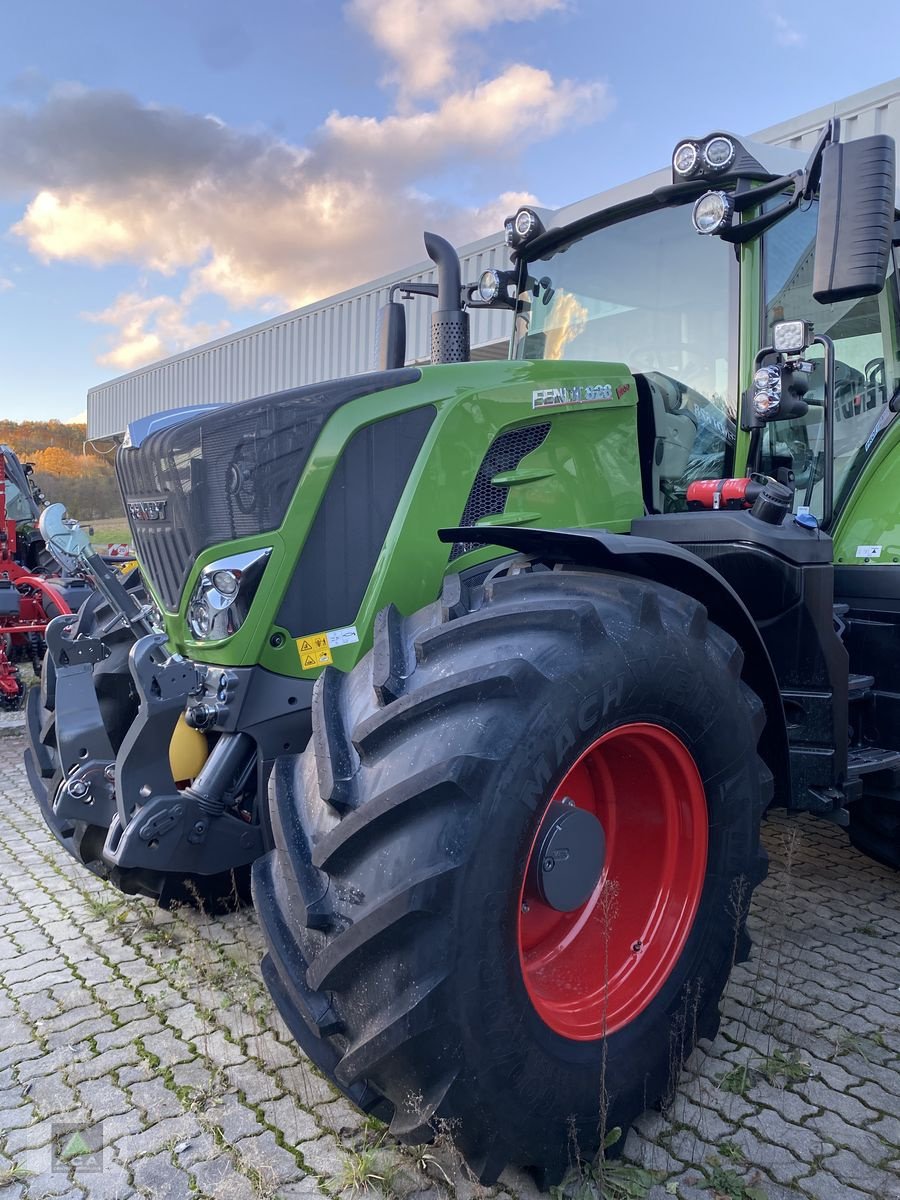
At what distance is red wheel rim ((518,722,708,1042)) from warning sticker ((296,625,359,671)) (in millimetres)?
690

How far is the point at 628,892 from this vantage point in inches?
94.1

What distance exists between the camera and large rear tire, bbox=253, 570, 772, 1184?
174 cm

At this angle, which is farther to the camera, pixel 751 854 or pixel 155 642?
pixel 155 642

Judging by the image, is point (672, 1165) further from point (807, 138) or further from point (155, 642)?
point (807, 138)

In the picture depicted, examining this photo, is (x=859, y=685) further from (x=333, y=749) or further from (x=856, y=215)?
(x=333, y=749)

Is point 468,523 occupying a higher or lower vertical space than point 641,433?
lower

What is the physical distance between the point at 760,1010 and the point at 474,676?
5.19 feet

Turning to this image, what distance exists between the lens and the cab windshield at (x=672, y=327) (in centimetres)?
311

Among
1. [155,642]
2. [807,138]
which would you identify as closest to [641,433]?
[155,642]

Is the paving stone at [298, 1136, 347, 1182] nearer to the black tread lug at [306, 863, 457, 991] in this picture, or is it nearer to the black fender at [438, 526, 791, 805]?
the black tread lug at [306, 863, 457, 991]

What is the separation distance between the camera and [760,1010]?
107 inches

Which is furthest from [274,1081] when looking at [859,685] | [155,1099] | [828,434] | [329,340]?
[329,340]

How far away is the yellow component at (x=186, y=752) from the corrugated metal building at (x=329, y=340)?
233 cm

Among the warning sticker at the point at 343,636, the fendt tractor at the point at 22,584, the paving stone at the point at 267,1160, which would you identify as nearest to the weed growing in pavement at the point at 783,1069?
the paving stone at the point at 267,1160
